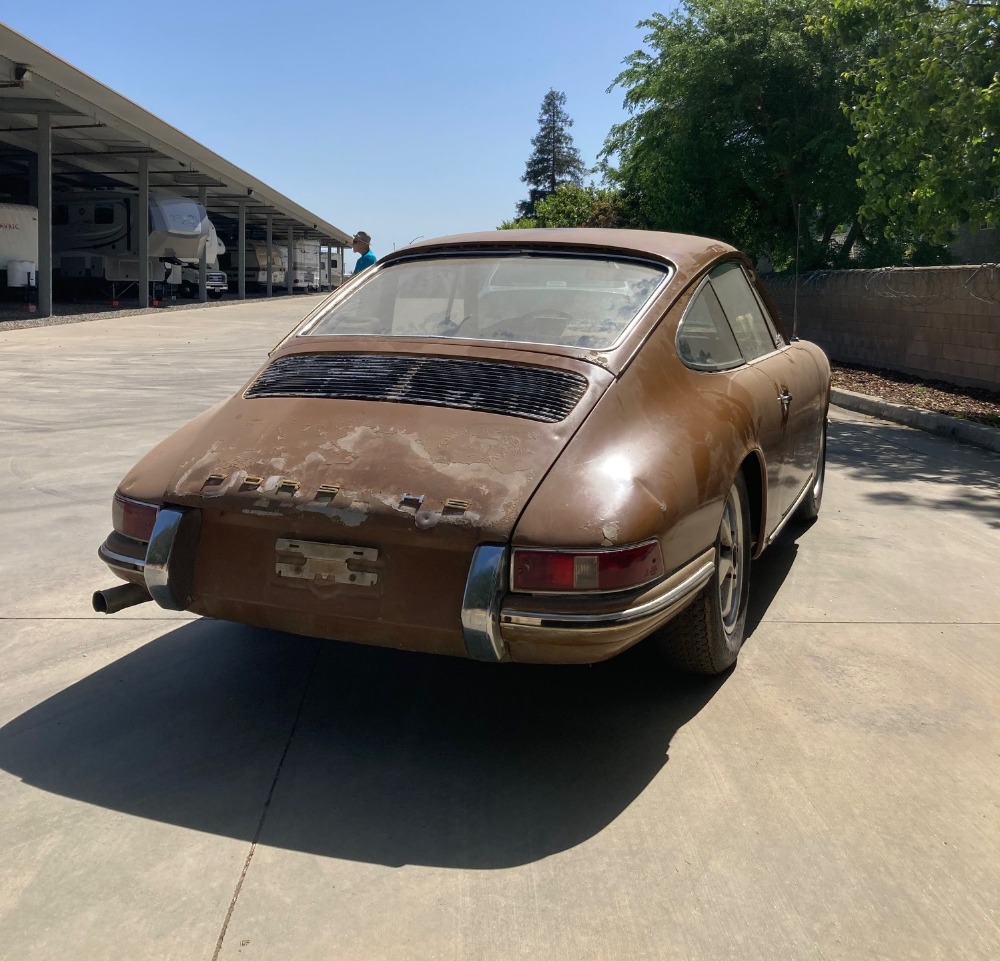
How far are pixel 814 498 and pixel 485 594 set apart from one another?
3856 millimetres

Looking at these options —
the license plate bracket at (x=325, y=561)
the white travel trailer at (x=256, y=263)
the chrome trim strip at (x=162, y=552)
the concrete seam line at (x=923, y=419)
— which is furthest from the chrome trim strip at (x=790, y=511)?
the white travel trailer at (x=256, y=263)

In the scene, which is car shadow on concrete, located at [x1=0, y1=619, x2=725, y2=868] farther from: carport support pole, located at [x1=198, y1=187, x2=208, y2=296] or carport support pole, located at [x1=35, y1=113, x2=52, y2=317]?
carport support pole, located at [x1=198, y1=187, x2=208, y2=296]

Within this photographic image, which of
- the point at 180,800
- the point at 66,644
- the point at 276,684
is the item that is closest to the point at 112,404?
the point at 66,644

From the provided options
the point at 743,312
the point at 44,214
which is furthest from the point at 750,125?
the point at 743,312

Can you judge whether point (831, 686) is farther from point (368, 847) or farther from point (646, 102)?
point (646, 102)

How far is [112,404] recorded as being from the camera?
34.1ft

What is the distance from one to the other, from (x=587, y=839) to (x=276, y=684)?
1432 millimetres

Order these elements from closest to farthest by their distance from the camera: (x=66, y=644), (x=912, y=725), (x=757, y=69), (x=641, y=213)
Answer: (x=912, y=725), (x=66, y=644), (x=757, y=69), (x=641, y=213)

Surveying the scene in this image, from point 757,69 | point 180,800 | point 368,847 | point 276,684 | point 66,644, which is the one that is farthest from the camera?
point 757,69

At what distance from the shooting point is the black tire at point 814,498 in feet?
19.1

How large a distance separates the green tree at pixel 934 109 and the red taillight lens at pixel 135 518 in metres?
8.72

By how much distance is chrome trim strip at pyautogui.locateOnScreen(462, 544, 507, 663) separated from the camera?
9.12ft

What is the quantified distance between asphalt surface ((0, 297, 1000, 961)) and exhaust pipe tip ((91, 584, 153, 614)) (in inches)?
15.4

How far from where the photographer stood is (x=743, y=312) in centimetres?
462
